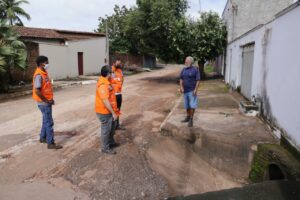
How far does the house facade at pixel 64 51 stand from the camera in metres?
18.7

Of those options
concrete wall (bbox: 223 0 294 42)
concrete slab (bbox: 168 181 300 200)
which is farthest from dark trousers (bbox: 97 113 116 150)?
concrete wall (bbox: 223 0 294 42)

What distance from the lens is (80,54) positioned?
25.2 m

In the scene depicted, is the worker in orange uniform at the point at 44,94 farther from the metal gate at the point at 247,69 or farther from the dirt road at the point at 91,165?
the metal gate at the point at 247,69

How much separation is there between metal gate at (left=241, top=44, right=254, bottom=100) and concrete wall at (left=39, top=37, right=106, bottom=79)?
13.7 meters

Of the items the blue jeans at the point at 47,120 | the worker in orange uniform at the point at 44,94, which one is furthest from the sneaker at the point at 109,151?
the blue jeans at the point at 47,120

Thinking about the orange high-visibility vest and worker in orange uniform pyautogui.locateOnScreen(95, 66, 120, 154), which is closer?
worker in orange uniform pyautogui.locateOnScreen(95, 66, 120, 154)

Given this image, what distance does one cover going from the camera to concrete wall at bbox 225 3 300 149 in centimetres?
509

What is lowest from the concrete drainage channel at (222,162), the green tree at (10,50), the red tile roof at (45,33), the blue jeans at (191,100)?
the concrete drainage channel at (222,162)

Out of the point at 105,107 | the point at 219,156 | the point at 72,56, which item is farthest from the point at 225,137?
the point at 72,56

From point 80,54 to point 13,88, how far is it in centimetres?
1032

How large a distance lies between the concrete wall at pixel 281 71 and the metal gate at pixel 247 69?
157 cm

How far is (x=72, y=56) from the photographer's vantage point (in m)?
23.4

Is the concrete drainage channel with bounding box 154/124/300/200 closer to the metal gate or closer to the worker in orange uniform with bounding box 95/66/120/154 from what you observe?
the worker in orange uniform with bounding box 95/66/120/154

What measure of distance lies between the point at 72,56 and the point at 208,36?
1134cm
